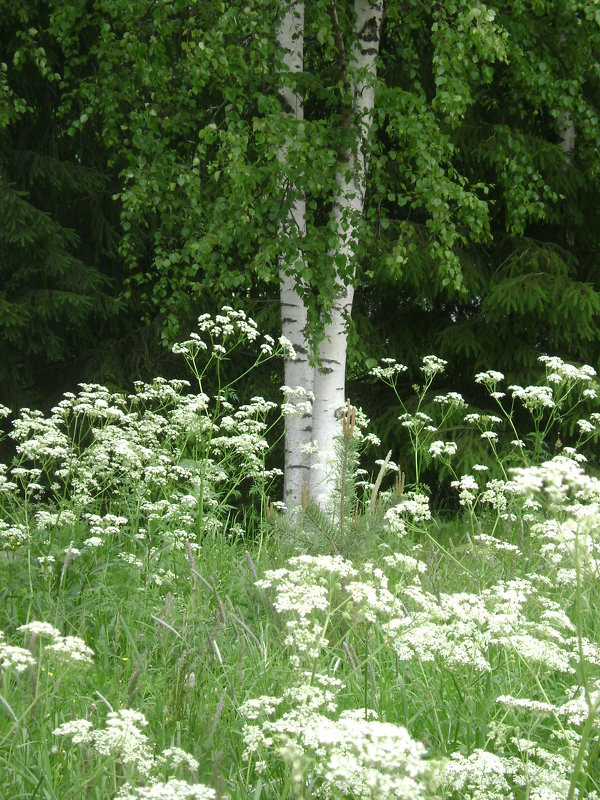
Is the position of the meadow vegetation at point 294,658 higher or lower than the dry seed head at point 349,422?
lower

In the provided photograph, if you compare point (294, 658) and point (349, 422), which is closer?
point (294, 658)

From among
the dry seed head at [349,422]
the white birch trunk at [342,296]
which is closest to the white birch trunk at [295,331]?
the white birch trunk at [342,296]

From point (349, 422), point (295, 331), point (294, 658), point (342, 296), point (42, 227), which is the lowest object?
point (294, 658)

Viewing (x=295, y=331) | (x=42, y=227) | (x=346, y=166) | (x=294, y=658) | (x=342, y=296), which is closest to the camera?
(x=294, y=658)

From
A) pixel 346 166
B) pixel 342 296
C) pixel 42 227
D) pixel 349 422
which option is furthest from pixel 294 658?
pixel 42 227

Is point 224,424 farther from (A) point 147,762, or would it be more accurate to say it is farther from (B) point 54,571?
(A) point 147,762

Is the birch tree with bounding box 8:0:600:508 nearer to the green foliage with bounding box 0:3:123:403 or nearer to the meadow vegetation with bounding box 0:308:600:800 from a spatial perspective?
the green foliage with bounding box 0:3:123:403

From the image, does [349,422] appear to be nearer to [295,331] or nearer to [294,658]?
[294,658]

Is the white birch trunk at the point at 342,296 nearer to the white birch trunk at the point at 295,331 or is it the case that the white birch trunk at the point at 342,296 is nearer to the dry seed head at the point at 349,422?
the white birch trunk at the point at 295,331

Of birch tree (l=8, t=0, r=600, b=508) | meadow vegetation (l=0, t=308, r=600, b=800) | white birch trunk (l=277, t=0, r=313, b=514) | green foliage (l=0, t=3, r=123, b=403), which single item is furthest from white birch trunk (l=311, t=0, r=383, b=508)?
green foliage (l=0, t=3, r=123, b=403)

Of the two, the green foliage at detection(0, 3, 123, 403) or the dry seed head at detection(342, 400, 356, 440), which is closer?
the dry seed head at detection(342, 400, 356, 440)

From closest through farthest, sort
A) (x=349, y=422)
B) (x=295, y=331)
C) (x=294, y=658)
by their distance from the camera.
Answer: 1. (x=294, y=658)
2. (x=349, y=422)
3. (x=295, y=331)

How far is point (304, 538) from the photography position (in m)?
3.39

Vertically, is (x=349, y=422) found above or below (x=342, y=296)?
below
